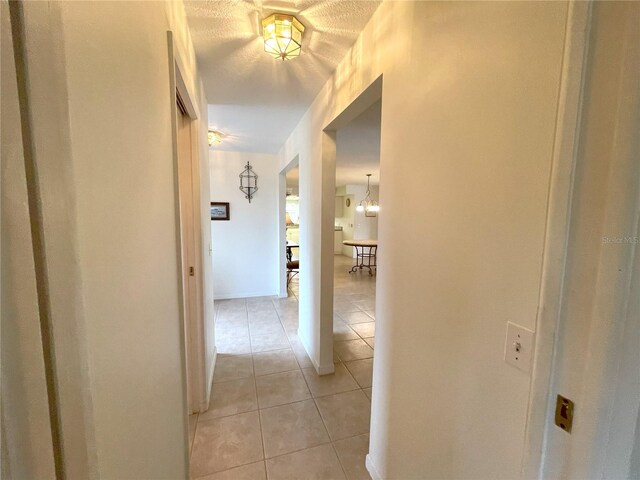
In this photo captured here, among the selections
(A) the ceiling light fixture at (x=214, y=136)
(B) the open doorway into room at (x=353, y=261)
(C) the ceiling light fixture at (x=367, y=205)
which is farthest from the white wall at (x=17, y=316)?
(C) the ceiling light fixture at (x=367, y=205)

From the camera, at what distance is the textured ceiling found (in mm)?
1305

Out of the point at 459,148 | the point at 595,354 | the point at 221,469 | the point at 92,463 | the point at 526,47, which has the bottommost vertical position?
the point at 221,469

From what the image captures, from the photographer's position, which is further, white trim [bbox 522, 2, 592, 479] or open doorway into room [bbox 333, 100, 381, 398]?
open doorway into room [bbox 333, 100, 381, 398]

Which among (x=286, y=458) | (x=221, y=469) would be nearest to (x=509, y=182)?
(x=286, y=458)

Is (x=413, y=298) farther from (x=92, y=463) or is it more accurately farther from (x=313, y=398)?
(x=313, y=398)

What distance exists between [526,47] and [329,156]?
164 centimetres

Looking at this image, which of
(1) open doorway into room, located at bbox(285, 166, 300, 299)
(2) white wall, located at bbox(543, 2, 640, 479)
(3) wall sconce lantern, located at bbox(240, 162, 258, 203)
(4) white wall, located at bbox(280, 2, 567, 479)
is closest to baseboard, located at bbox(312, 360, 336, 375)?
(4) white wall, located at bbox(280, 2, 567, 479)

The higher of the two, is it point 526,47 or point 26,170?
point 526,47

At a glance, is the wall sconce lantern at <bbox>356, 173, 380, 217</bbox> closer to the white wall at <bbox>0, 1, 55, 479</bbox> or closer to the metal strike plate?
the metal strike plate

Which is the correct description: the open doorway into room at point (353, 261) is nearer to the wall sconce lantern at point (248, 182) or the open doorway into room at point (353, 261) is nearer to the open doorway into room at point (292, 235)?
the open doorway into room at point (292, 235)

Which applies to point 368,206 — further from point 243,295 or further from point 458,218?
point 458,218

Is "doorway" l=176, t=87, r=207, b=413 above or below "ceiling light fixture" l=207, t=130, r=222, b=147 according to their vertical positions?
below

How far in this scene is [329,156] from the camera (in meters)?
2.22

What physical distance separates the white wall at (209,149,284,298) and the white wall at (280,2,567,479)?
334cm
